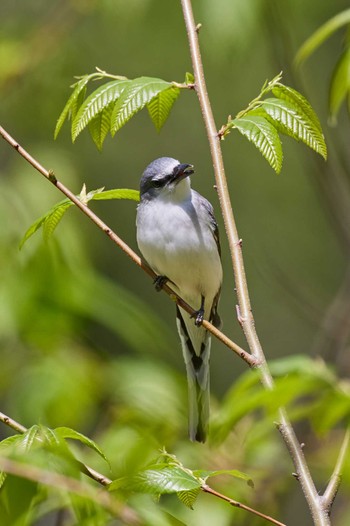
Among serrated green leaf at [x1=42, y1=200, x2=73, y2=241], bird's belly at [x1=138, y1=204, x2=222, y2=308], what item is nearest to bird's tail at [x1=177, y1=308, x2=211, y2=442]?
bird's belly at [x1=138, y1=204, x2=222, y2=308]

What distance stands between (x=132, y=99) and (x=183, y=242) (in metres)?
1.65

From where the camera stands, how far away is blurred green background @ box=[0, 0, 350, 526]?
1.81 meters

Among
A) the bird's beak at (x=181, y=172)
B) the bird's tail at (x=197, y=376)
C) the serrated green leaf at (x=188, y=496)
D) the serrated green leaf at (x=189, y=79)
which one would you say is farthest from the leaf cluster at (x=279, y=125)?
the bird's beak at (x=181, y=172)

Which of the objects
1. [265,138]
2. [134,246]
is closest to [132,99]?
[265,138]

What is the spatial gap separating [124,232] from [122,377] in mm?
7123

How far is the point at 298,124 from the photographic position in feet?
6.31

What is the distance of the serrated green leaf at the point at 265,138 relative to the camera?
6.14 ft

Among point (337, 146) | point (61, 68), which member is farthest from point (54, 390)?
point (61, 68)

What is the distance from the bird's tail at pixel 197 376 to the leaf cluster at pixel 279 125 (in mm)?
1048

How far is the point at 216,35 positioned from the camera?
386 centimetres

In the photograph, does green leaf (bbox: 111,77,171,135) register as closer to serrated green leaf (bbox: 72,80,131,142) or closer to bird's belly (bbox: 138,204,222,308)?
serrated green leaf (bbox: 72,80,131,142)

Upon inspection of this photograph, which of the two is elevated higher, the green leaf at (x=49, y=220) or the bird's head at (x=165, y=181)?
the bird's head at (x=165, y=181)

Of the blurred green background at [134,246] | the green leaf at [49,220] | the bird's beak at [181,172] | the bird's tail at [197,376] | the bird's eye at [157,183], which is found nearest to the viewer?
the blurred green background at [134,246]

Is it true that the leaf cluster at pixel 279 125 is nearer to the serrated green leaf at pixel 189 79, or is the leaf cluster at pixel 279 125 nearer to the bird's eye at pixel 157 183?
the serrated green leaf at pixel 189 79
